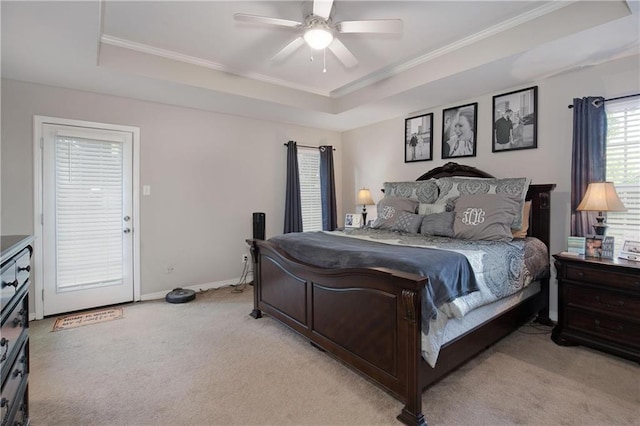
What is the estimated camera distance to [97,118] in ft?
11.6

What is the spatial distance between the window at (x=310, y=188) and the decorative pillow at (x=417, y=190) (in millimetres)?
1471

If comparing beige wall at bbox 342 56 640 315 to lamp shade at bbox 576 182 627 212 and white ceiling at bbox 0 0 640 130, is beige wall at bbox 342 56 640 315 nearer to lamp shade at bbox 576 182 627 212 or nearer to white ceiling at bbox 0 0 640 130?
white ceiling at bbox 0 0 640 130

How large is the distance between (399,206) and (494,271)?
1.51m

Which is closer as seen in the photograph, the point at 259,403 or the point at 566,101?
the point at 259,403

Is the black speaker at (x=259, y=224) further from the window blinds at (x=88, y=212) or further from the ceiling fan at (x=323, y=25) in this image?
the ceiling fan at (x=323, y=25)

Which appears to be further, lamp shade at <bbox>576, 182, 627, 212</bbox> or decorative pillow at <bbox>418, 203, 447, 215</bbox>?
decorative pillow at <bbox>418, 203, 447, 215</bbox>

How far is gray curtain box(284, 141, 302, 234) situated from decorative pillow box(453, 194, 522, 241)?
2.51 meters

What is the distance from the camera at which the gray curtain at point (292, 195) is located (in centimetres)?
488

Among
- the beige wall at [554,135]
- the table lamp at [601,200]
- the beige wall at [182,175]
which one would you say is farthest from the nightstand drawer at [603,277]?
the beige wall at [182,175]

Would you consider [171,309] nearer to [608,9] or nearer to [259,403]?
[259,403]

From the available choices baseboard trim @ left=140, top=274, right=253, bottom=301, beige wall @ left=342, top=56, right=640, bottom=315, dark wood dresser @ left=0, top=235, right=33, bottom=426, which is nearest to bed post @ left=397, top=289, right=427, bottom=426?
dark wood dresser @ left=0, top=235, right=33, bottom=426

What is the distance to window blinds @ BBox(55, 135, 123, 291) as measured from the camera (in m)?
3.37

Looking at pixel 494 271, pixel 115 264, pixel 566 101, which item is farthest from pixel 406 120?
pixel 115 264

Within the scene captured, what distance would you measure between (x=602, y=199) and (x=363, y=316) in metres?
2.12
